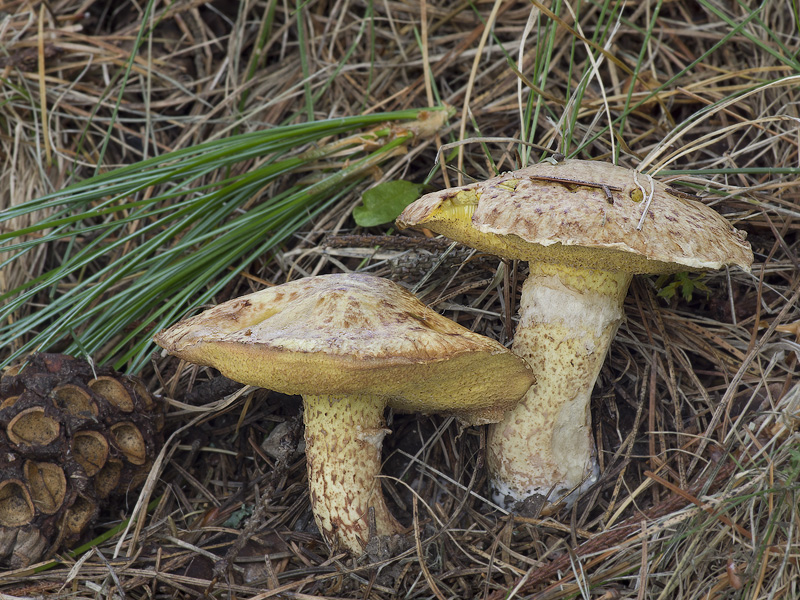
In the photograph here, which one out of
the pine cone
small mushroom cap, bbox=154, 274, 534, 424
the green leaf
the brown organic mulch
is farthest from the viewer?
the green leaf

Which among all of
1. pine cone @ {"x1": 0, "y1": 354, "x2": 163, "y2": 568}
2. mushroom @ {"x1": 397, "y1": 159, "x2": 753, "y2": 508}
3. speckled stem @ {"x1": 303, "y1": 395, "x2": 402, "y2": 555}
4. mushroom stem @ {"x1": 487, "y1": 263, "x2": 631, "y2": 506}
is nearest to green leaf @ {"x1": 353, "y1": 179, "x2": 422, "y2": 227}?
mushroom @ {"x1": 397, "y1": 159, "x2": 753, "y2": 508}

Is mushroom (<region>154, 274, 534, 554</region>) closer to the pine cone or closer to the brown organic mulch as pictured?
the brown organic mulch

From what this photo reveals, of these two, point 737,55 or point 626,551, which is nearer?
point 626,551

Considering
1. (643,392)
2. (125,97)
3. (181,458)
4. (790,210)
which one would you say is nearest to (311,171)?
(125,97)

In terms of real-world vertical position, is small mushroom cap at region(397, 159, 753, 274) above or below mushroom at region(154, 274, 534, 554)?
above

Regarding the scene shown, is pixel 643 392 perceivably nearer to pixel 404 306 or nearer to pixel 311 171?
pixel 404 306

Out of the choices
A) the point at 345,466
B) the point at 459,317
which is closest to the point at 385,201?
the point at 459,317

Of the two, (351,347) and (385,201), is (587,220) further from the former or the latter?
(385,201)
